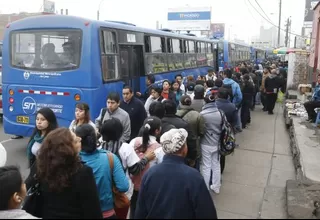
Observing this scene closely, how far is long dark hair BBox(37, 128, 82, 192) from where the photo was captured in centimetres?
230

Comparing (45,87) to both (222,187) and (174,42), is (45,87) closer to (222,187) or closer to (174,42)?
(222,187)

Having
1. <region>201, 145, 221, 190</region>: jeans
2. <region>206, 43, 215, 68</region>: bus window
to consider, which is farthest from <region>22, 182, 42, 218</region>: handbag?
<region>206, 43, 215, 68</region>: bus window

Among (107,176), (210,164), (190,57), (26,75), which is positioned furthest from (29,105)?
(190,57)

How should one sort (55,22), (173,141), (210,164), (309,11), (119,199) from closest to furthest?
(173,141) < (119,199) < (210,164) < (55,22) < (309,11)

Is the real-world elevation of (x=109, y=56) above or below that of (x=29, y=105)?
above

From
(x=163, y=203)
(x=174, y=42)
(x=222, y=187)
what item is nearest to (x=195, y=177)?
(x=163, y=203)

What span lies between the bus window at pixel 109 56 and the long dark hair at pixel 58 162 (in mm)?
4906

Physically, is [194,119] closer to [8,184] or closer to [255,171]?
[255,171]

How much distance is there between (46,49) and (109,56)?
4.31 ft

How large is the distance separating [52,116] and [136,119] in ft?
7.30

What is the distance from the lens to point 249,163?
7266 mm

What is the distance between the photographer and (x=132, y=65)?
8.88m

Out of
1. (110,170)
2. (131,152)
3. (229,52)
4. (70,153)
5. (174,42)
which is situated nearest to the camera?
(70,153)

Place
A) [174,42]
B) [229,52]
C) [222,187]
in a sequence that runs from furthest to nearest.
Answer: [229,52]
[174,42]
[222,187]
